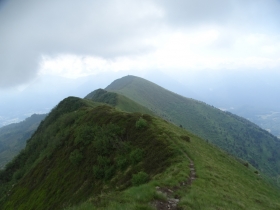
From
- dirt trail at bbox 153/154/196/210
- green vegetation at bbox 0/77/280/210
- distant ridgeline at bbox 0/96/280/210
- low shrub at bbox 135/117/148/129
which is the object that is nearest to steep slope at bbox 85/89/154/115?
green vegetation at bbox 0/77/280/210

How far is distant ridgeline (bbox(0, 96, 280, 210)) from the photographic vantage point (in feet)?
48.1

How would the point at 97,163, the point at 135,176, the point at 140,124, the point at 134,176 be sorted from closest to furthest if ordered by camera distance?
the point at 135,176
the point at 134,176
the point at 97,163
the point at 140,124

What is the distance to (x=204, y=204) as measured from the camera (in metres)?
13.7

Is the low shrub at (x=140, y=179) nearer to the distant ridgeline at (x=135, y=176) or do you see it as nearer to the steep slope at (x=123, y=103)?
the distant ridgeline at (x=135, y=176)

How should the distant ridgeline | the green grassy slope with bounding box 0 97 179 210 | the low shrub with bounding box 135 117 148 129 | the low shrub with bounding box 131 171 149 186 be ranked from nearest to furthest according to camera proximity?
the distant ridgeline
the low shrub with bounding box 131 171 149 186
the green grassy slope with bounding box 0 97 179 210
the low shrub with bounding box 135 117 148 129

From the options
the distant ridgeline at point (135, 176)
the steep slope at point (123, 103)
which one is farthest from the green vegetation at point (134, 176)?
the steep slope at point (123, 103)

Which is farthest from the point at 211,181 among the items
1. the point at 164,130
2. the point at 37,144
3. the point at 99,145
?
the point at 37,144

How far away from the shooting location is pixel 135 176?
2128cm

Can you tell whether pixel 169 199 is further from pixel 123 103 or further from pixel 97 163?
pixel 123 103

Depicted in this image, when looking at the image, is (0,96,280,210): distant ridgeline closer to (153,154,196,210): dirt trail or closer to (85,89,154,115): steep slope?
(153,154,196,210): dirt trail

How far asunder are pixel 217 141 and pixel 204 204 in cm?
19162

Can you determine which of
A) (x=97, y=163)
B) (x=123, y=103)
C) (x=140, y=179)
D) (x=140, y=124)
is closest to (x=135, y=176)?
(x=140, y=179)

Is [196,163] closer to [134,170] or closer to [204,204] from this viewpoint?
[134,170]

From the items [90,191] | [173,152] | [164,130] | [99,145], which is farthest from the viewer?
[99,145]
